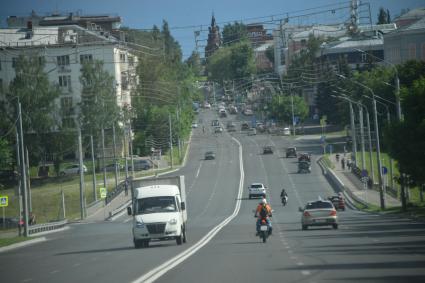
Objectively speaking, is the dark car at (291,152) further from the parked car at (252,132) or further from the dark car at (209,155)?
the parked car at (252,132)

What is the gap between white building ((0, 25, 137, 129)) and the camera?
113438 millimetres

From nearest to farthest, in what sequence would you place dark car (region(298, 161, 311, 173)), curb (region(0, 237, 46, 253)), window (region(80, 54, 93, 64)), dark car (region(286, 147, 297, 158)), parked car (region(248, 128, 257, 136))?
curb (region(0, 237, 46, 253))
dark car (region(298, 161, 311, 173))
window (region(80, 54, 93, 64))
dark car (region(286, 147, 297, 158))
parked car (region(248, 128, 257, 136))

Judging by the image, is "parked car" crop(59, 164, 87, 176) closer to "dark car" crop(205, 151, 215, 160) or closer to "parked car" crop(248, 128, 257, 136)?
"dark car" crop(205, 151, 215, 160)

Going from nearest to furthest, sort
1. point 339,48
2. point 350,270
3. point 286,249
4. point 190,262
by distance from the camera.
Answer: point 350,270 → point 190,262 → point 286,249 → point 339,48

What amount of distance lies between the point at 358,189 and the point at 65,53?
131ft

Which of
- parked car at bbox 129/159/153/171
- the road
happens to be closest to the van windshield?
the road

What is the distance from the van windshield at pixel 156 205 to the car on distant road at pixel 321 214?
36.0ft

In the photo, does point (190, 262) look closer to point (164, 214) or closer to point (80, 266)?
point (80, 266)

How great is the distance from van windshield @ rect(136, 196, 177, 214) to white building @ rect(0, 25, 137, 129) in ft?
239

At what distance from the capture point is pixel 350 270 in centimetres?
2203

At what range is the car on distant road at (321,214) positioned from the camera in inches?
1854

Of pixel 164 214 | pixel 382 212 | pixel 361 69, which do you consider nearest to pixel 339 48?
pixel 361 69

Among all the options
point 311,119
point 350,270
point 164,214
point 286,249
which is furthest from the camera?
point 311,119

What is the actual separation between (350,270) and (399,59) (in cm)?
10873
